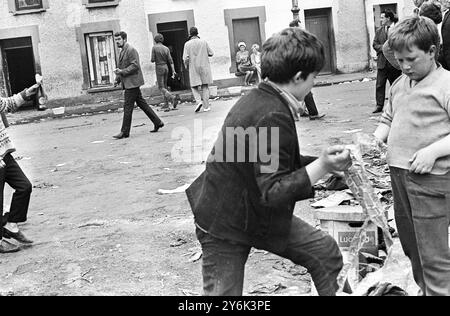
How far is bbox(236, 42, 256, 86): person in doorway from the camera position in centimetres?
2234

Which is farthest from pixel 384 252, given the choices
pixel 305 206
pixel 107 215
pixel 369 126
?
pixel 369 126

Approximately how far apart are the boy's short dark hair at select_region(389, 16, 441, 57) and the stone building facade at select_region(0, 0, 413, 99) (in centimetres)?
1965

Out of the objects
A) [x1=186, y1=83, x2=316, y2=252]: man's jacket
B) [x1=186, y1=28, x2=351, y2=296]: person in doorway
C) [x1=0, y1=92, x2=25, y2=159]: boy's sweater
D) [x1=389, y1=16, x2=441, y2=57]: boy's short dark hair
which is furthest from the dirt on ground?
[x1=389, y1=16, x2=441, y2=57]: boy's short dark hair

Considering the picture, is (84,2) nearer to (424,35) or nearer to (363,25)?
(363,25)

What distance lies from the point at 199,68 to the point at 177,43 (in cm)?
810

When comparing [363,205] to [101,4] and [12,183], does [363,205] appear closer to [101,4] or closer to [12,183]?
[12,183]

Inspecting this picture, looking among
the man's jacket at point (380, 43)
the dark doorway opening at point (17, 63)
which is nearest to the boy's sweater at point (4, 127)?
the man's jacket at point (380, 43)

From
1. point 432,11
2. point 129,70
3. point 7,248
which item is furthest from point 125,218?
point 129,70

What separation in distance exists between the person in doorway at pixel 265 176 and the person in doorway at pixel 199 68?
1301 cm

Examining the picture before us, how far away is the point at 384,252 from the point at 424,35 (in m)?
1.77

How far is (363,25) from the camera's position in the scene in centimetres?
2411

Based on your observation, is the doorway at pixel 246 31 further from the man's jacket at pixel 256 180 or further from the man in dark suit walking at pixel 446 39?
the man's jacket at pixel 256 180

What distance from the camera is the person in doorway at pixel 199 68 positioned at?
52.5ft

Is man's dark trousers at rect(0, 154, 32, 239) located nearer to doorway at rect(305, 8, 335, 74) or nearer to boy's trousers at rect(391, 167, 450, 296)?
boy's trousers at rect(391, 167, 450, 296)
